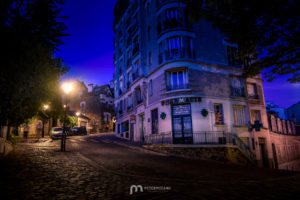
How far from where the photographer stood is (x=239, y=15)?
6934mm

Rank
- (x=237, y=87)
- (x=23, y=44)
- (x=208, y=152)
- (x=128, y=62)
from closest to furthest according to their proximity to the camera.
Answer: (x=23, y=44), (x=208, y=152), (x=237, y=87), (x=128, y=62)

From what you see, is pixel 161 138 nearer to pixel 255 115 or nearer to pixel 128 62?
pixel 255 115

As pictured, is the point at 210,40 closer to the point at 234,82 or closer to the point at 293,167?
the point at 234,82

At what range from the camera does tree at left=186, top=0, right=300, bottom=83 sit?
6781 mm

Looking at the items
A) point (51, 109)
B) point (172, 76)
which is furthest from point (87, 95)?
point (172, 76)

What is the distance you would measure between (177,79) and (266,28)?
11.4 m

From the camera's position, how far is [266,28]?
7.93 m

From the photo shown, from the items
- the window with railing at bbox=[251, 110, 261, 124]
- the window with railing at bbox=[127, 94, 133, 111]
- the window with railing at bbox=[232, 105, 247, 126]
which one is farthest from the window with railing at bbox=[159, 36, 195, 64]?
the window with railing at bbox=[251, 110, 261, 124]

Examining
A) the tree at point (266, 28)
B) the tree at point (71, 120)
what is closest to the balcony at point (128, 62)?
the tree at point (266, 28)

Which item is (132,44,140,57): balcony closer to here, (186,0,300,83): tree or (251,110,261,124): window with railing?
(251,110,261,124): window with railing

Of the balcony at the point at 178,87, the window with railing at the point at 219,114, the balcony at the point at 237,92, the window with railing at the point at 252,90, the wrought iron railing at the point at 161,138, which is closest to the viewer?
the wrought iron railing at the point at 161,138

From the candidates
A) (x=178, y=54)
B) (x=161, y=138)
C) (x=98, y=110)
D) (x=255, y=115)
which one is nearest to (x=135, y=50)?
(x=178, y=54)

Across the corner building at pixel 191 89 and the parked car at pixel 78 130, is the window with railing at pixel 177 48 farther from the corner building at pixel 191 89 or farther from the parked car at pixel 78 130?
the parked car at pixel 78 130

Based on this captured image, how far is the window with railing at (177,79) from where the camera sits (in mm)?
Answer: 18688
